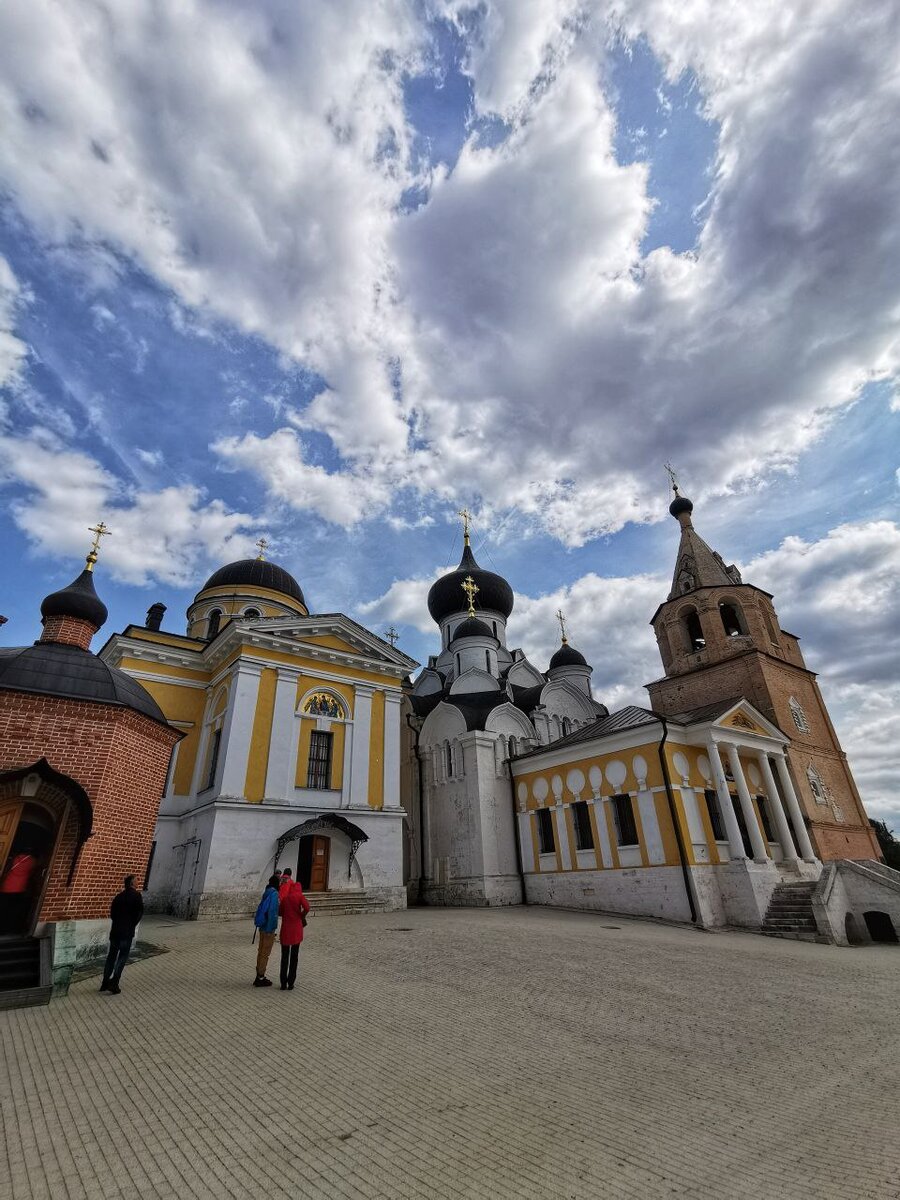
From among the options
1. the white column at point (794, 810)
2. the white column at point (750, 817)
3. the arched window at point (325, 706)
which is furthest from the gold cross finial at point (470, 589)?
the white column at point (750, 817)

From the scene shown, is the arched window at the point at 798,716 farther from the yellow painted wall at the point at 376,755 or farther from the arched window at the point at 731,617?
the yellow painted wall at the point at 376,755

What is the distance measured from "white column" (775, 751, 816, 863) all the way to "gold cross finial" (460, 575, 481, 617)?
1613cm

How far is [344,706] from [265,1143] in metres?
17.7

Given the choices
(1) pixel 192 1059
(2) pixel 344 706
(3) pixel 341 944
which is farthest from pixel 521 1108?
(2) pixel 344 706

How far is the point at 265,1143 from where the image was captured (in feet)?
12.8

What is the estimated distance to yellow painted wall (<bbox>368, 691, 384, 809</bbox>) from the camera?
813 inches

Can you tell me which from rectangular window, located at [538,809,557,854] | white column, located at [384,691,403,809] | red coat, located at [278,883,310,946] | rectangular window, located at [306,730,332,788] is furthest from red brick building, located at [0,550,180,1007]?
rectangular window, located at [538,809,557,854]

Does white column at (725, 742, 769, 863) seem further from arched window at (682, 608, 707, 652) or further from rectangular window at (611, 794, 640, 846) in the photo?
arched window at (682, 608, 707, 652)

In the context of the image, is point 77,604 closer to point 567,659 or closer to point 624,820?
point 624,820

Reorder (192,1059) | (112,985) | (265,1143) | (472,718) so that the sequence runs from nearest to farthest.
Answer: (265,1143) < (192,1059) < (112,985) < (472,718)

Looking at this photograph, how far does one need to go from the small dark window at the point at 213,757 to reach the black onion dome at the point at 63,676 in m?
9.65

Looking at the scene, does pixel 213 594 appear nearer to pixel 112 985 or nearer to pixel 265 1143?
pixel 112 985

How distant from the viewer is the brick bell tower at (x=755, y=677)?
71.4 ft

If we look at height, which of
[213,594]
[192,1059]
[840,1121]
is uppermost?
[213,594]
